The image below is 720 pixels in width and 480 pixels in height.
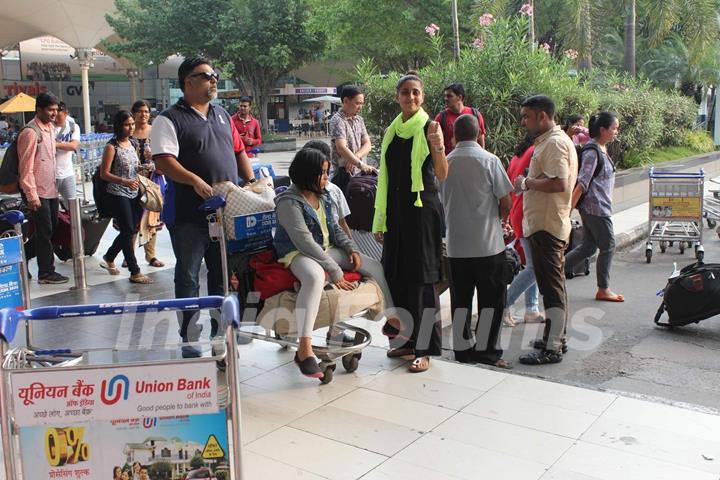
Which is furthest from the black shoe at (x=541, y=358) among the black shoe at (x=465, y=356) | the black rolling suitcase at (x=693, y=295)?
the black rolling suitcase at (x=693, y=295)

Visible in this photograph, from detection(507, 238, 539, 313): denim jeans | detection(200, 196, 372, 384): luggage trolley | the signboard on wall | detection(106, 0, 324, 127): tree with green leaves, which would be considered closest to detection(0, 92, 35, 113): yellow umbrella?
detection(106, 0, 324, 127): tree with green leaves

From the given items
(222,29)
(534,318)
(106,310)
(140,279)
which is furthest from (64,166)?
(222,29)

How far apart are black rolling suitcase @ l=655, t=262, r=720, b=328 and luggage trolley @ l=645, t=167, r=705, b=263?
3491 mm

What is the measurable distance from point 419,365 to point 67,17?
98.1 feet

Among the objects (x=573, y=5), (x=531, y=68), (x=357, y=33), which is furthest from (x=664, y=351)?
(x=357, y=33)

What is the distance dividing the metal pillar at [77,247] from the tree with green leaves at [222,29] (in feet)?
89.2

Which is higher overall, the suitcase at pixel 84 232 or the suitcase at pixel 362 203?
the suitcase at pixel 362 203

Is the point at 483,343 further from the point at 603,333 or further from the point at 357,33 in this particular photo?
the point at 357,33

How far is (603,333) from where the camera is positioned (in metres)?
6.68

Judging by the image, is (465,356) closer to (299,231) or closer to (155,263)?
(299,231)

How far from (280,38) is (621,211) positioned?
79.3 feet

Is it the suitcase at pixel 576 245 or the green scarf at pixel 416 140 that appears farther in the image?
the suitcase at pixel 576 245

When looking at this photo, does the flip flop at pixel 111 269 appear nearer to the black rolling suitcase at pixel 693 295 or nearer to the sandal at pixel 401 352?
the sandal at pixel 401 352

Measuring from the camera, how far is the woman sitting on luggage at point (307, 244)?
4648 mm
